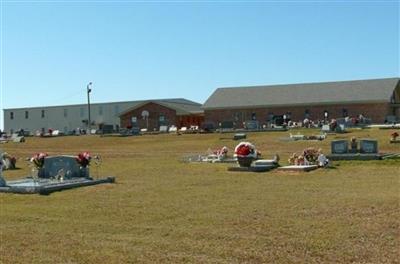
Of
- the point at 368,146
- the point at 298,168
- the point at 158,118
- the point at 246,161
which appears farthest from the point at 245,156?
the point at 158,118

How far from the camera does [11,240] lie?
1005cm

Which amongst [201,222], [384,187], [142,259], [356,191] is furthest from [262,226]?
[384,187]

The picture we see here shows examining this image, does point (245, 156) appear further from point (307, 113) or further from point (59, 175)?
point (307, 113)

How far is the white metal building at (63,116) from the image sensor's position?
90625 millimetres

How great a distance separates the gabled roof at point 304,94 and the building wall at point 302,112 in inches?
22.5

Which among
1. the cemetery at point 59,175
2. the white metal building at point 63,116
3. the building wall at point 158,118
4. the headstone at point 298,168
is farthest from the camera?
the white metal building at point 63,116

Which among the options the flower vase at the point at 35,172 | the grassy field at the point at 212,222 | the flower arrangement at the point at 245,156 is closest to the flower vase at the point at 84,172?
the grassy field at the point at 212,222

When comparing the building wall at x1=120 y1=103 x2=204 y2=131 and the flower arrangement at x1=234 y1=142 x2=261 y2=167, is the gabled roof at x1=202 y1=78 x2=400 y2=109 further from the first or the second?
the flower arrangement at x1=234 y1=142 x2=261 y2=167

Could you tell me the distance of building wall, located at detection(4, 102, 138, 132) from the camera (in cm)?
9081

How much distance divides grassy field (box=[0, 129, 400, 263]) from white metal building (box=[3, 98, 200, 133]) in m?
72.2

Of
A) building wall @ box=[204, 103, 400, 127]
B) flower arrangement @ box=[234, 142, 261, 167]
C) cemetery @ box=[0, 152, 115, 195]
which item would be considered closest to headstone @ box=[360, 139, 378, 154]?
Answer: flower arrangement @ box=[234, 142, 261, 167]

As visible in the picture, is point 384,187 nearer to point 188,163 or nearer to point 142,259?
point 142,259

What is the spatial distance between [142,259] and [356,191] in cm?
774

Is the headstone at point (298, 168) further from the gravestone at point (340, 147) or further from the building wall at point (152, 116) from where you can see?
the building wall at point (152, 116)
